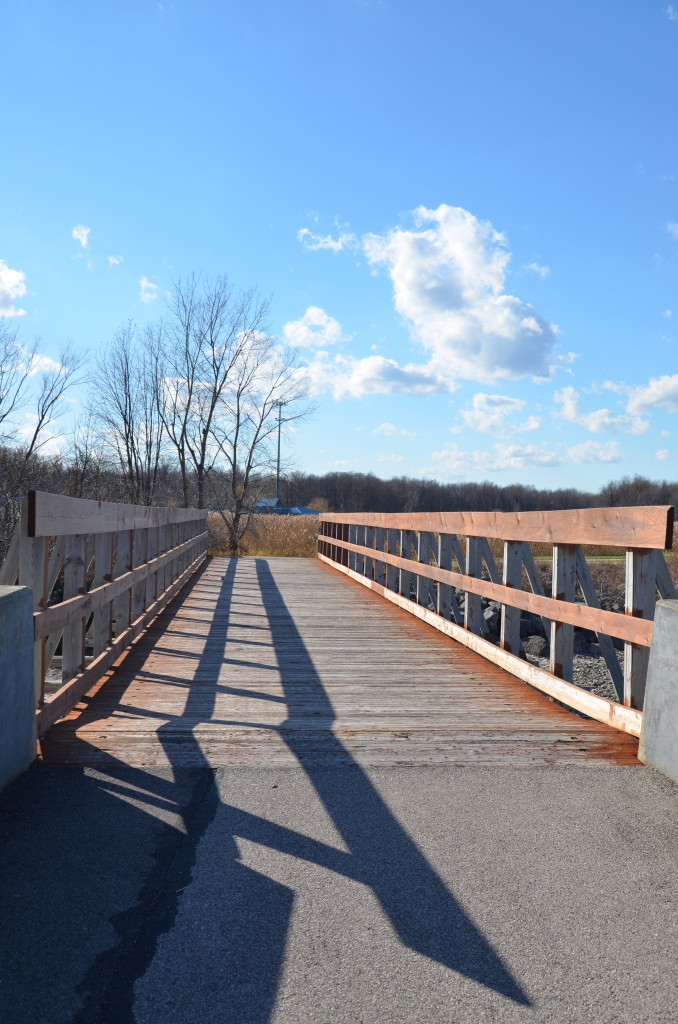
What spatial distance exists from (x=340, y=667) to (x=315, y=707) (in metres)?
1.27

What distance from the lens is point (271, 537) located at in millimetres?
30672

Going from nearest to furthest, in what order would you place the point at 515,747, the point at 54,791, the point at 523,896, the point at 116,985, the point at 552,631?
the point at 116,985 < the point at 523,896 < the point at 54,791 < the point at 515,747 < the point at 552,631

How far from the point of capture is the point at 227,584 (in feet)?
40.9

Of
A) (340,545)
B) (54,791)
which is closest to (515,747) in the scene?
(54,791)

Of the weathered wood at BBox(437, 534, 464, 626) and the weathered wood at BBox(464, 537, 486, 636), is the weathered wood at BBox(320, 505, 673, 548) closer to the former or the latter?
the weathered wood at BBox(464, 537, 486, 636)

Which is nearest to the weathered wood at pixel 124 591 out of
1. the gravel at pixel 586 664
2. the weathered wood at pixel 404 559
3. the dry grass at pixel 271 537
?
the weathered wood at pixel 404 559

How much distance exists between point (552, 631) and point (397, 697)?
3.37 ft

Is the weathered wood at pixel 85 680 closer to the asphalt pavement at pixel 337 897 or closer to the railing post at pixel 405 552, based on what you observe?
the asphalt pavement at pixel 337 897

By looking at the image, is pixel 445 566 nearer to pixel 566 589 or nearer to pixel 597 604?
pixel 566 589

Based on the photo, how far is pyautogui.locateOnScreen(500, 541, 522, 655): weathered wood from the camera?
5.37 metres

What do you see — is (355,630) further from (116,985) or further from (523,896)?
(116,985)

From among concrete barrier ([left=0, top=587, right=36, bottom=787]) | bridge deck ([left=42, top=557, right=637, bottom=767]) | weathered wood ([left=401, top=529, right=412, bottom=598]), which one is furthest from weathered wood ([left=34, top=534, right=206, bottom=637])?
weathered wood ([left=401, top=529, right=412, bottom=598])

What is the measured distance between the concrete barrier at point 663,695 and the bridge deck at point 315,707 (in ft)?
0.79

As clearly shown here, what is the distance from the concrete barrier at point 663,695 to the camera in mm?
3070
